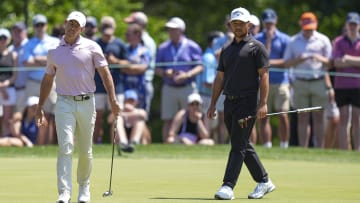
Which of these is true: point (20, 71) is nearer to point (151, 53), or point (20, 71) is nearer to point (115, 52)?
point (115, 52)

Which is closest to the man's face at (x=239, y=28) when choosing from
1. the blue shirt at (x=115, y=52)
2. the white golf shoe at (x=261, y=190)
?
the white golf shoe at (x=261, y=190)

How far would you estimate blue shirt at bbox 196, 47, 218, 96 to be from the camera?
875 inches

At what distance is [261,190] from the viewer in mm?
12953

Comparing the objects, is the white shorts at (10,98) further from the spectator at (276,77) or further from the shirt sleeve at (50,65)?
the shirt sleeve at (50,65)

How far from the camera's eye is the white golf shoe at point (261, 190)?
42.2 ft

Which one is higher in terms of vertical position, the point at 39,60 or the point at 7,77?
the point at 39,60

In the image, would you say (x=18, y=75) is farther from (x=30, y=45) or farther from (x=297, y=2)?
(x=297, y=2)

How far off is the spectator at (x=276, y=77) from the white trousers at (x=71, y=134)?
29.1 feet

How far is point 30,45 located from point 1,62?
0.71 meters

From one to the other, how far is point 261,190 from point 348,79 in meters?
8.53

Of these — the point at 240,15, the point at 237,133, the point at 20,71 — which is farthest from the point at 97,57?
the point at 20,71

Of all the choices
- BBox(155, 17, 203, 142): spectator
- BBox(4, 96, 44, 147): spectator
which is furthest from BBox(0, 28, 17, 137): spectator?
BBox(155, 17, 203, 142): spectator

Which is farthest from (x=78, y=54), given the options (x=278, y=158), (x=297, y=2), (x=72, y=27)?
(x=297, y=2)

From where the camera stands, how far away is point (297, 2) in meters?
31.8
